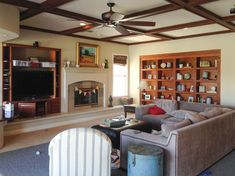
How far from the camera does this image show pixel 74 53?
7297mm

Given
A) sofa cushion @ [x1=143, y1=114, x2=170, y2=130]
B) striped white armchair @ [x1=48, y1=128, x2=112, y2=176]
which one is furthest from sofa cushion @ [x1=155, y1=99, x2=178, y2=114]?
striped white armchair @ [x1=48, y1=128, x2=112, y2=176]

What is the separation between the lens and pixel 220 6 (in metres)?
4.27

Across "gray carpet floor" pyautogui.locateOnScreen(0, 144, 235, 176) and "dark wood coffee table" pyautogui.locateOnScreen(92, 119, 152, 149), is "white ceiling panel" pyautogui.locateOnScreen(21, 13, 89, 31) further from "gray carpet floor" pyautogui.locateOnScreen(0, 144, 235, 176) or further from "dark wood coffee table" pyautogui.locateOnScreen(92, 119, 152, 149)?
"gray carpet floor" pyautogui.locateOnScreen(0, 144, 235, 176)

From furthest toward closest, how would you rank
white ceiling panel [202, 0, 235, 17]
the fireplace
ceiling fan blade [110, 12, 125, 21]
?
the fireplace
white ceiling panel [202, 0, 235, 17]
ceiling fan blade [110, 12, 125, 21]

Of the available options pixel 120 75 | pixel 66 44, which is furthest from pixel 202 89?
pixel 66 44

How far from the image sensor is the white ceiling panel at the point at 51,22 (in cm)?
510

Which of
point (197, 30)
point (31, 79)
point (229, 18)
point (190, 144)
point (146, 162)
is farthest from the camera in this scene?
point (197, 30)

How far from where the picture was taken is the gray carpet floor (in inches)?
134

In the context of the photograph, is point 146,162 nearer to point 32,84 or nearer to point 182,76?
point 32,84

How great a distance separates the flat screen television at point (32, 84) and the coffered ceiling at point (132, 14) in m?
1.29

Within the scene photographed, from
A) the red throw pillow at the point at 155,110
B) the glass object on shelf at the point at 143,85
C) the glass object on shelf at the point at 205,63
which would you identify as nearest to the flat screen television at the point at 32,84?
the red throw pillow at the point at 155,110

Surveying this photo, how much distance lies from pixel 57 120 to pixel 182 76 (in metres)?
4.39

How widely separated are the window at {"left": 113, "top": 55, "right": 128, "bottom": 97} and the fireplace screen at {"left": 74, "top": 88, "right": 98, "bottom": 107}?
978 millimetres

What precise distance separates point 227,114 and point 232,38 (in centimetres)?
327
